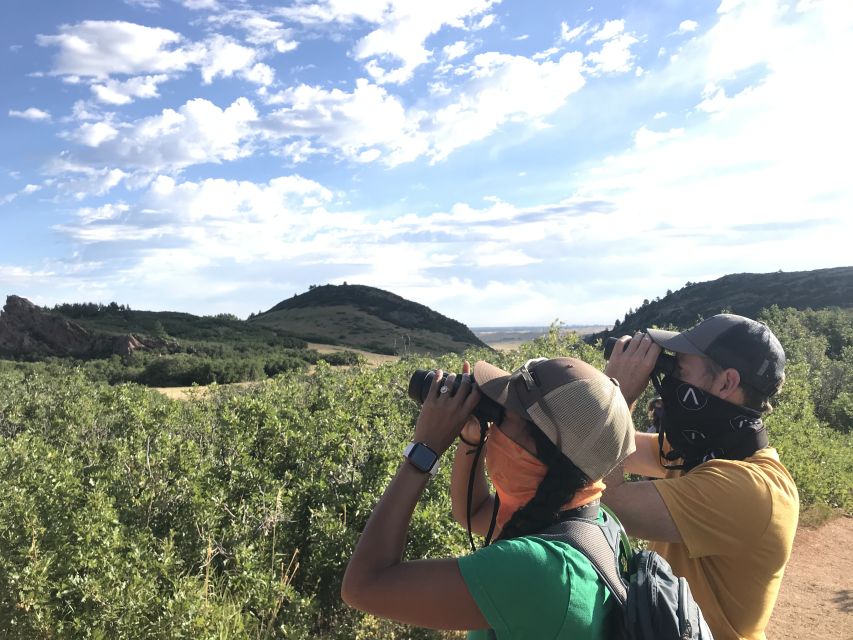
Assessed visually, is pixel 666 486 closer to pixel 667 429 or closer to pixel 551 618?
pixel 667 429

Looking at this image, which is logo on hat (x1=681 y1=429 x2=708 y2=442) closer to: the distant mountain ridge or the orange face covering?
the orange face covering

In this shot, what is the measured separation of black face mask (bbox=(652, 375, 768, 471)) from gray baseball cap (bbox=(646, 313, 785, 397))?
0.11 meters

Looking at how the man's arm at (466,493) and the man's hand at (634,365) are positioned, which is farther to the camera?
the man's hand at (634,365)

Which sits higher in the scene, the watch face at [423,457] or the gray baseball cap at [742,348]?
the gray baseball cap at [742,348]

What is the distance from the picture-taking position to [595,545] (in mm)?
1398

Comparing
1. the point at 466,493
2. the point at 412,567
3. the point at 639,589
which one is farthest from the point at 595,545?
the point at 466,493

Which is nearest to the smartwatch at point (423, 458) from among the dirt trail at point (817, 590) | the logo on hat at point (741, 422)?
the logo on hat at point (741, 422)

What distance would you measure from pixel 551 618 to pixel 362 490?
3582 millimetres

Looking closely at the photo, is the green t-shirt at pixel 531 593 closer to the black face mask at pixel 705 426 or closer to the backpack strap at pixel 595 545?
the backpack strap at pixel 595 545

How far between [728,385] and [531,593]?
1.20 metres

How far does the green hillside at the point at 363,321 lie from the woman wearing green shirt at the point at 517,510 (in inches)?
2565

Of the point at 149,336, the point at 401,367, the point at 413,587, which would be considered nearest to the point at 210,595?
the point at 413,587

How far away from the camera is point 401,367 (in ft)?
29.0

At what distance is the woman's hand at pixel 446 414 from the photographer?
1.53 m
